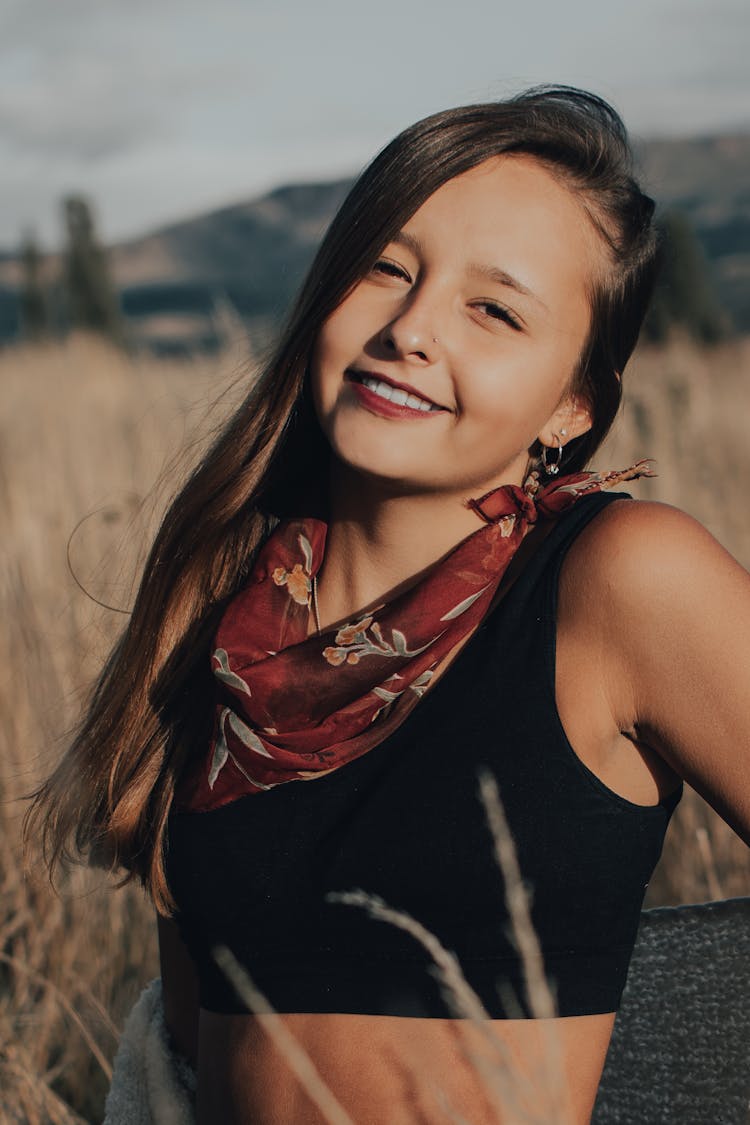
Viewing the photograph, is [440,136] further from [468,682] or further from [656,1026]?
[656,1026]

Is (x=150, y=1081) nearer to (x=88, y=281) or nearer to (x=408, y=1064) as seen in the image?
(x=408, y=1064)

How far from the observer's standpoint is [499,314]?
149 centimetres

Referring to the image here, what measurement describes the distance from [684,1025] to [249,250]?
105 m

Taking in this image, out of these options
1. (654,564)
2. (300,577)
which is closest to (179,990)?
(300,577)

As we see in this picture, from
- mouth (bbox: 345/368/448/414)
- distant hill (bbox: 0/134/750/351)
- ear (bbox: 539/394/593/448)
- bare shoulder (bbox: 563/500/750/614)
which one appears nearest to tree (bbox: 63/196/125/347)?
distant hill (bbox: 0/134/750/351)

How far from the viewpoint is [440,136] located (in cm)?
153

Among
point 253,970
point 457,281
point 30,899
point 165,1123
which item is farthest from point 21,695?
point 457,281

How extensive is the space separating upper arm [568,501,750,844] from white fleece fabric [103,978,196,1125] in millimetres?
893

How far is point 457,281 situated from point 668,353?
250 inches

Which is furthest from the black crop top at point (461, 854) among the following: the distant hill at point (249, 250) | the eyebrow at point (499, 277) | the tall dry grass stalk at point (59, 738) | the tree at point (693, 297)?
the distant hill at point (249, 250)

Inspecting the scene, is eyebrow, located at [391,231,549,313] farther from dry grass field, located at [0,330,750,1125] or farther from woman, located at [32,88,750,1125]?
dry grass field, located at [0,330,750,1125]

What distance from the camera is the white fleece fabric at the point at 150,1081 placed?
175 centimetres

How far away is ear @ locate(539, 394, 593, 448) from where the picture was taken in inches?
65.0

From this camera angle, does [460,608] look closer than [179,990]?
Yes
